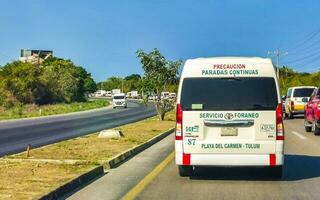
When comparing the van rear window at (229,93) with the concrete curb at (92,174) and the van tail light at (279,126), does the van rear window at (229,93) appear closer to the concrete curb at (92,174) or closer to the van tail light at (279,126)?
the van tail light at (279,126)

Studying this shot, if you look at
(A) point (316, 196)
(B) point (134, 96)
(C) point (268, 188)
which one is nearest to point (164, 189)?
(C) point (268, 188)

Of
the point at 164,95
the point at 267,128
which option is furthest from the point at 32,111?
the point at 267,128

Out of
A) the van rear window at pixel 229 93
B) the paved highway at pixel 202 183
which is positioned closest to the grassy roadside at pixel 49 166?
the paved highway at pixel 202 183

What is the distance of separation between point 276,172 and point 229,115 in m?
1.45

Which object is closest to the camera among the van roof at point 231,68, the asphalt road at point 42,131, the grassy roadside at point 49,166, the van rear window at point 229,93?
the grassy roadside at point 49,166

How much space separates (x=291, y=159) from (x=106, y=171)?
16.0ft

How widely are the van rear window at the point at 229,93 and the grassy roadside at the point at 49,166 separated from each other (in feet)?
8.43

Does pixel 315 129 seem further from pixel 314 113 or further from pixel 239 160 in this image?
pixel 239 160

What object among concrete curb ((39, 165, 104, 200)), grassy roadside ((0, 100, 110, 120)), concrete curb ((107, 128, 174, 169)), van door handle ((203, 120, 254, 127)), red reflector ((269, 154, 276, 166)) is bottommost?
grassy roadside ((0, 100, 110, 120))

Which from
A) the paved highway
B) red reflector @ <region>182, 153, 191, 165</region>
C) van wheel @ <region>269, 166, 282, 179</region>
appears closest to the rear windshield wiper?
van wheel @ <region>269, 166, 282, 179</region>

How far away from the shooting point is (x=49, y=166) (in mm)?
12414

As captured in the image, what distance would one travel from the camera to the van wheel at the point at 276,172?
11141mm

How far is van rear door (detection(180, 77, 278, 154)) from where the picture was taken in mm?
10773

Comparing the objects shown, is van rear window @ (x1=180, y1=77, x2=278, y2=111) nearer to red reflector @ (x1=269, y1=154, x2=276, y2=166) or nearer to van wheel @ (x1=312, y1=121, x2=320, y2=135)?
red reflector @ (x1=269, y1=154, x2=276, y2=166)
